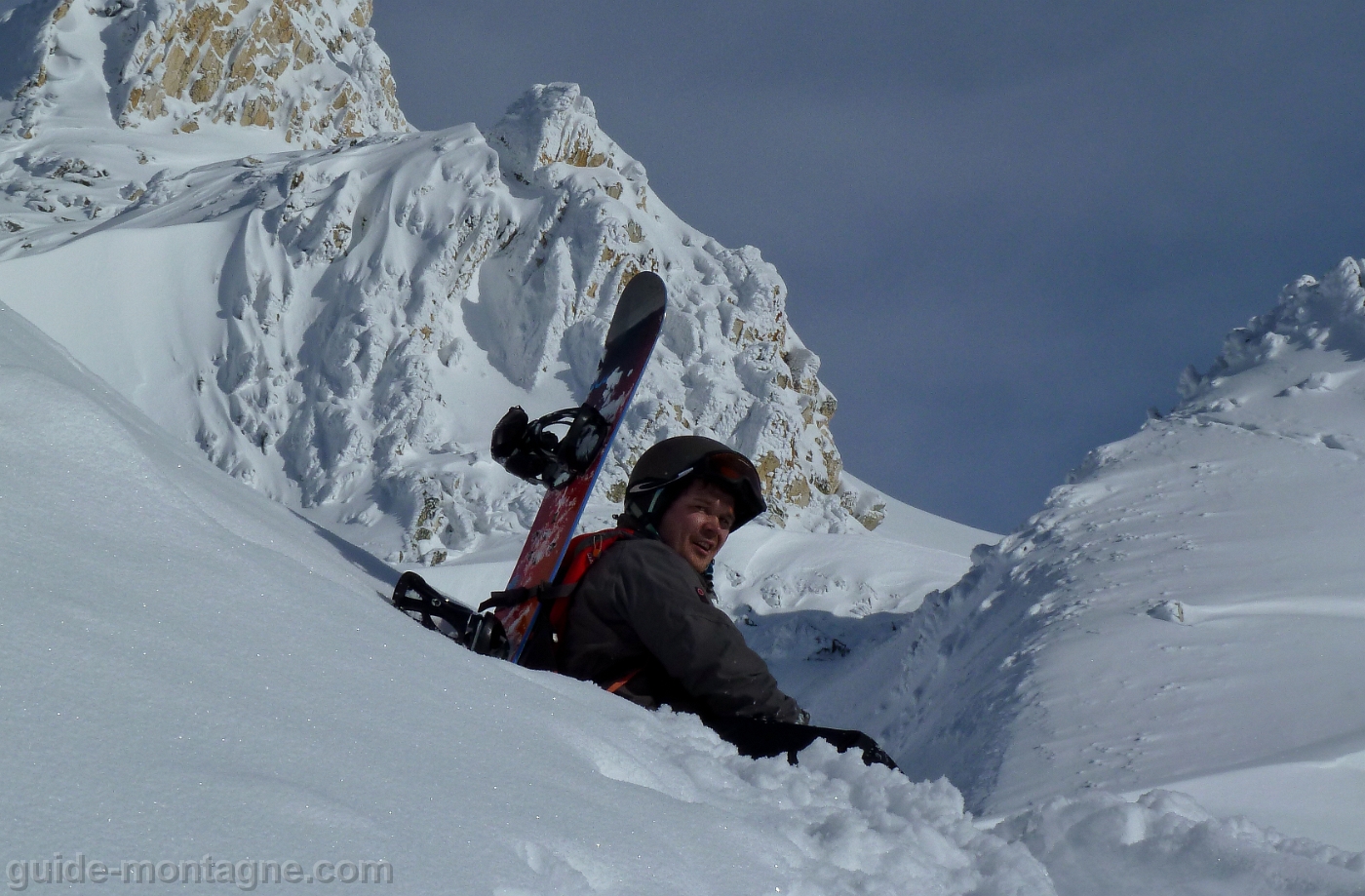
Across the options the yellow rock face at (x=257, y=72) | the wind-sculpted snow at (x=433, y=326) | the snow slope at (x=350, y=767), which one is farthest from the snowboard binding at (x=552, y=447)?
the yellow rock face at (x=257, y=72)

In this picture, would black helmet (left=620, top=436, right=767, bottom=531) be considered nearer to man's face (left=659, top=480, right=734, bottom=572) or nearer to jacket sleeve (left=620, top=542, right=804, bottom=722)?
man's face (left=659, top=480, right=734, bottom=572)

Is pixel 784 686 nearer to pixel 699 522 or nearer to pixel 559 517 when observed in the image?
pixel 559 517

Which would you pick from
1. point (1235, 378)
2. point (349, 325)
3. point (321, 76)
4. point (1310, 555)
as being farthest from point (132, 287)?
point (321, 76)

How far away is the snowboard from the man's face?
41 centimetres

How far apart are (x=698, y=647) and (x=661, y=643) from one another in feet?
0.34

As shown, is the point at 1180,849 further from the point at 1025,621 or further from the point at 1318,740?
the point at 1025,621

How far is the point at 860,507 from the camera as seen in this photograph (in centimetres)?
4147

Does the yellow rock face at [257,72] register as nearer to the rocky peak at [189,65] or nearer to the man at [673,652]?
the rocky peak at [189,65]

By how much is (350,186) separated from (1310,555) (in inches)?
1355

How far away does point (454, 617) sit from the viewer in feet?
10.3

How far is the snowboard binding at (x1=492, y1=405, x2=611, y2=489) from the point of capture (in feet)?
14.1

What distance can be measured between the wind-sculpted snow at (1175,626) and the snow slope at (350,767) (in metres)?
1.62

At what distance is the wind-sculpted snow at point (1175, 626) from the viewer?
3557 mm

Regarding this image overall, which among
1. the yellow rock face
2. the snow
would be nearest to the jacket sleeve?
the snow
